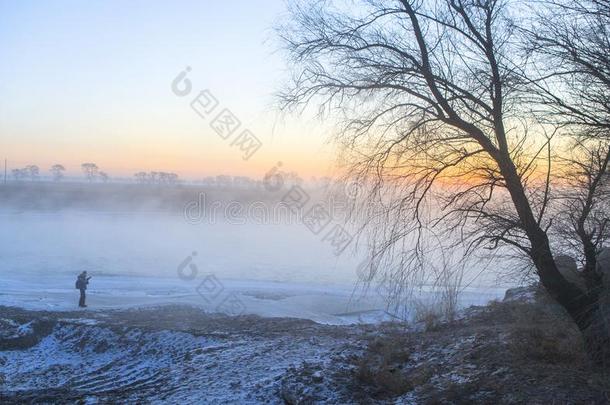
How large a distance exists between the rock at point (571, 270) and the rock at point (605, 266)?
1.27 ft

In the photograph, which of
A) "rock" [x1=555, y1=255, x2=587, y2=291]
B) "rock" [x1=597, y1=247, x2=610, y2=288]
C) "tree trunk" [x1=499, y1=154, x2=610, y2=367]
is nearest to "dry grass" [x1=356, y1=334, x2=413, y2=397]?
"tree trunk" [x1=499, y1=154, x2=610, y2=367]

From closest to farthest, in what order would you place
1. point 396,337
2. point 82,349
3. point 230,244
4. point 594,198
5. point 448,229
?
1. point 594,198
2. point 448,229
3. point 396,337
4. point 82,349
5. point 230,244

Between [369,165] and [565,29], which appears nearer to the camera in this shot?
[565,29]

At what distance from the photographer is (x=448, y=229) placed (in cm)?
883

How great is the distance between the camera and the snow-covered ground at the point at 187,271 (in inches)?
982

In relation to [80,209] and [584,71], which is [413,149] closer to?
[584,71]

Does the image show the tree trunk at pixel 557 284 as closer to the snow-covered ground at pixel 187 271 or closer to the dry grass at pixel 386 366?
the dry grass at pixel 386 366

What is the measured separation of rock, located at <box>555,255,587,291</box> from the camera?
28.7 ft

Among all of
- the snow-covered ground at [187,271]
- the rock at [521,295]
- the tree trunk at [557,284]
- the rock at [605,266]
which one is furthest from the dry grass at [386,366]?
the rock at [521,295]

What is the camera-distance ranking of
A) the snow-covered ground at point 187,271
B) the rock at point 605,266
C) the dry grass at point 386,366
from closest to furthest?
the rock at point 605,266
the dry grass at point 386,366
the snow-covered ground at point 187,271

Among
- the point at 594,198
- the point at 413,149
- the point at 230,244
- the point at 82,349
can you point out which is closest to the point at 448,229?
the point at 413,149

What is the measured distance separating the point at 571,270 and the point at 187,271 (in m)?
32.8

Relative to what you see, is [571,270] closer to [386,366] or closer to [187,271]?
[386,366]

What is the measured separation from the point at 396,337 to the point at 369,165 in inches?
196
